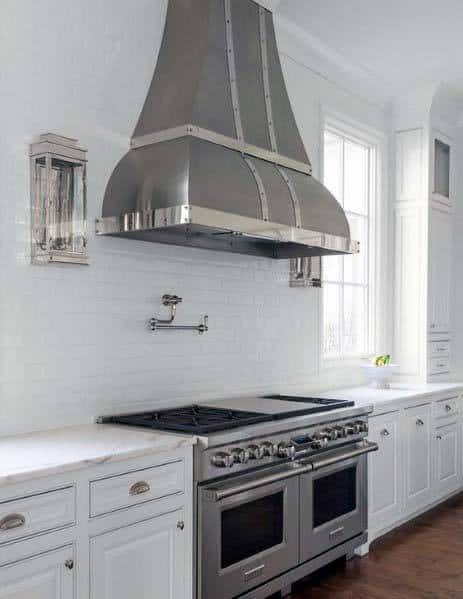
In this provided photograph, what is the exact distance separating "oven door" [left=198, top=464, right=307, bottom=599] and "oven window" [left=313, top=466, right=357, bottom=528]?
0.76ft

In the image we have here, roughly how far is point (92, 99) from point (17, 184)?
0.63 meters

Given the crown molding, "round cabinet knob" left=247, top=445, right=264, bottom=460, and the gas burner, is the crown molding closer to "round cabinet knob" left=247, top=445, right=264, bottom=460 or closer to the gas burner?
the gas burner

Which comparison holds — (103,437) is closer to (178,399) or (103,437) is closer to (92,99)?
(178,399)

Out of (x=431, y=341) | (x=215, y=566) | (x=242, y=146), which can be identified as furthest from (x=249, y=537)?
(x=431, y=341)

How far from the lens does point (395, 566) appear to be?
156 inches

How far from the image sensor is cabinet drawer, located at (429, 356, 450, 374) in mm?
5750

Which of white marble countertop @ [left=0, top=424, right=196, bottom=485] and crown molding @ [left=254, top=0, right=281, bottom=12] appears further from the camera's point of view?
crown molding @ [left=254, top=0, right=281, bottom=12]

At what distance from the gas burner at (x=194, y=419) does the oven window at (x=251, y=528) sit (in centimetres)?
36

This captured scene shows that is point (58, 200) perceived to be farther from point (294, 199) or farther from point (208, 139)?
point (294, 199)

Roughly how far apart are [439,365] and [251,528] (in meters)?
3.23

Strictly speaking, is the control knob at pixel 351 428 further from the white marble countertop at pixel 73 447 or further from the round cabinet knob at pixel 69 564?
the round cabinet knob at pixel 69 564

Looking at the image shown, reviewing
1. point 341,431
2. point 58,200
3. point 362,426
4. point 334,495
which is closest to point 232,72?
point 58,200

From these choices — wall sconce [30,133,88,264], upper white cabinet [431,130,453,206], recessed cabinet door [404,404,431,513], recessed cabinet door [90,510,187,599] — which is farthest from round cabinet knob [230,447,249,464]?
upper white cabinet [431,130,453,206]

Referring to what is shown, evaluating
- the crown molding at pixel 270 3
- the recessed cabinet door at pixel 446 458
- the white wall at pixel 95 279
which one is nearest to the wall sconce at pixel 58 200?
the white wall at pixel 95 279
